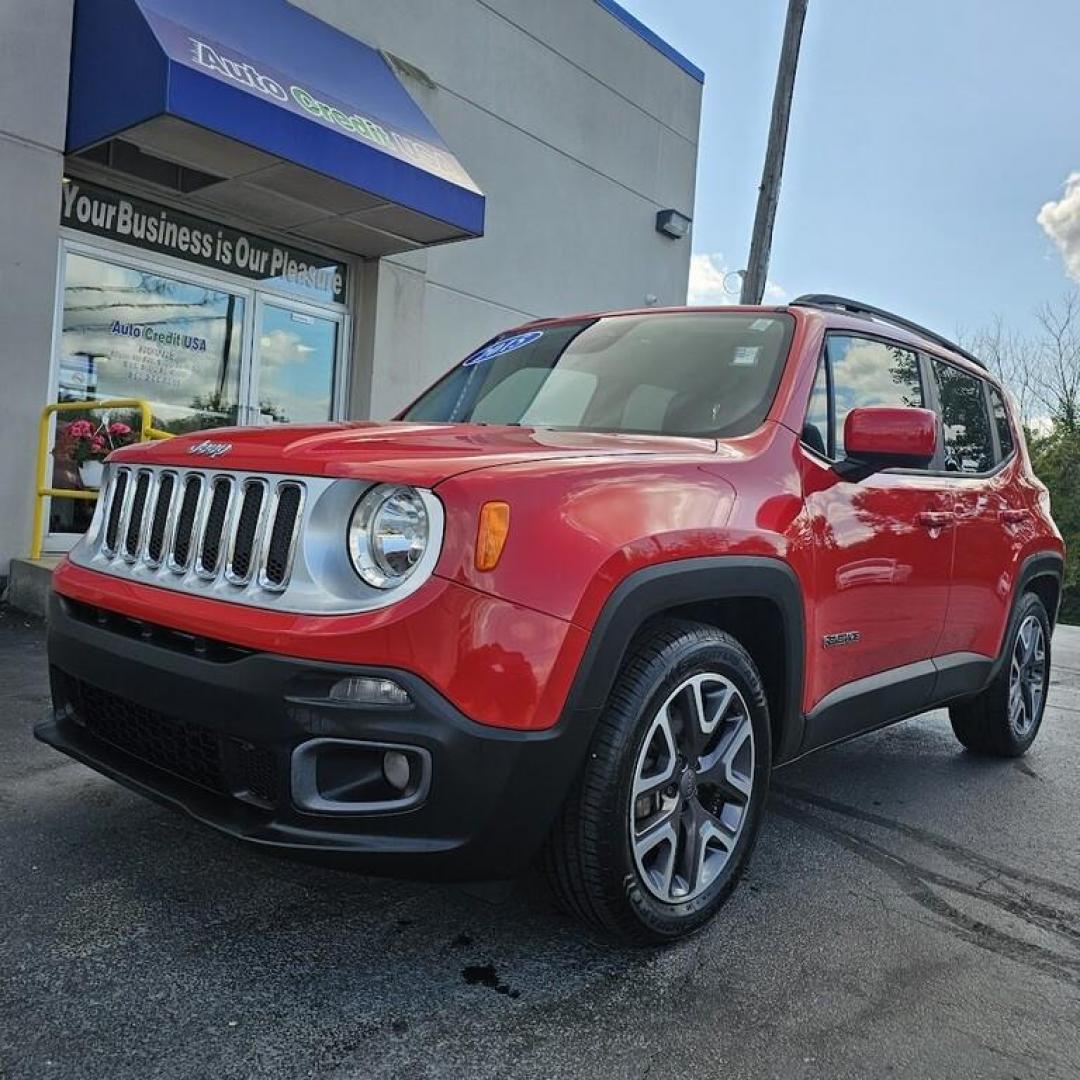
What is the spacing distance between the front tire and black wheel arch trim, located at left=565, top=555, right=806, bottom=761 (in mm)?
95

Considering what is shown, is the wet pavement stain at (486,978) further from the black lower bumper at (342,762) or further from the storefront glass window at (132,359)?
the storefront glass window at (132,359)


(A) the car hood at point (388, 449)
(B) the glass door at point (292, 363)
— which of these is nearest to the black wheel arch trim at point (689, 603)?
(A) the car hood at point (388, 449)

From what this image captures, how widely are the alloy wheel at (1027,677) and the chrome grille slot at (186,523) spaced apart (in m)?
3.63

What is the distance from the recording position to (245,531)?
235cm

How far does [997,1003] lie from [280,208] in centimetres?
774

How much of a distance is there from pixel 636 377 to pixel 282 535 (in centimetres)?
158

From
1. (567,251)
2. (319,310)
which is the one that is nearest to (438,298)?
(319,310)

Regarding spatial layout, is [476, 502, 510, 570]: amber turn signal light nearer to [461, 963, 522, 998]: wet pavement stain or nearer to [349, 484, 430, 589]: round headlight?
[349, 484, 430, 589]: round headlight

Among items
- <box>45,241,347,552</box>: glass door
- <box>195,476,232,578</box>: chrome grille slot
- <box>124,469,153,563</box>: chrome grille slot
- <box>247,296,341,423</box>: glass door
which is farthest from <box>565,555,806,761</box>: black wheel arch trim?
<box>247,296,341,423</box>: glass door

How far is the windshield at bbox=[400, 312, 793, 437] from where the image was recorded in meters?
3.18

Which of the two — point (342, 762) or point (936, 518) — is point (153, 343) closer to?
point (936, 518)

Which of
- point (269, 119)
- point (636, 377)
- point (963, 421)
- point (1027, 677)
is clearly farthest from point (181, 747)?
point (269, 119)

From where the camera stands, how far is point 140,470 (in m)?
2.77

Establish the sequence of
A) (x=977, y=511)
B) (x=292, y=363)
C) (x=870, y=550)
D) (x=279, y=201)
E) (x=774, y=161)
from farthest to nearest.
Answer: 1. (x=774, y=161)
2. (x=292, y=363)
3. (x=279, y=201)
4. (x=977, y=511)
5. (x=870, y=550)
